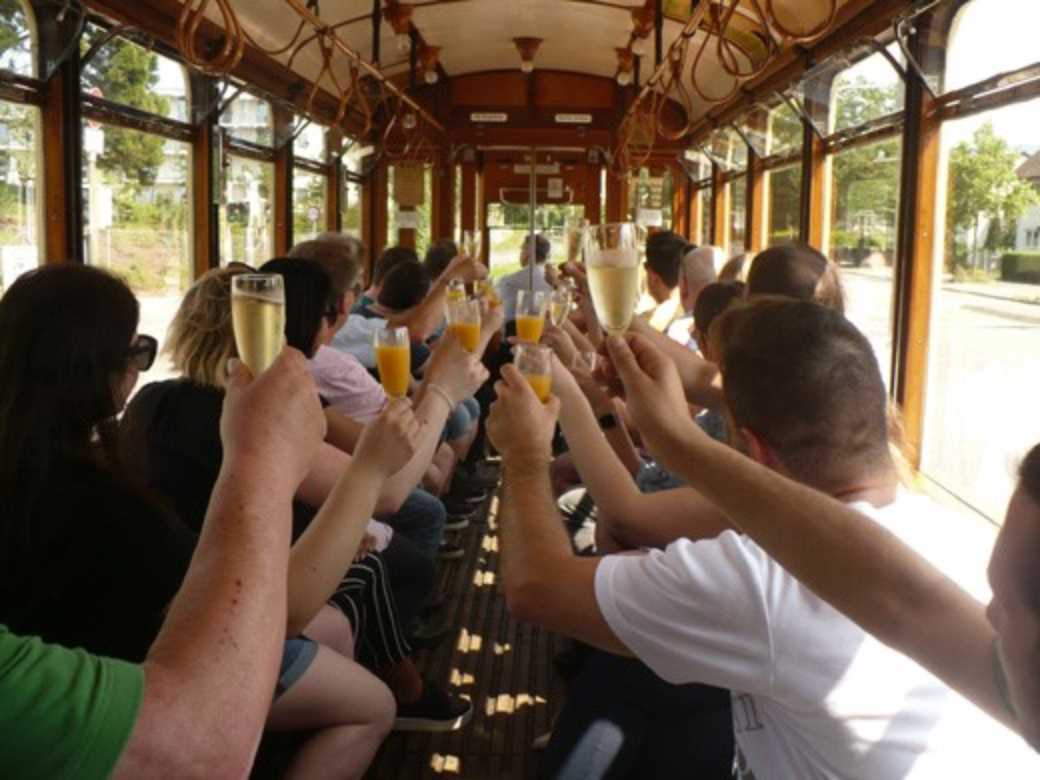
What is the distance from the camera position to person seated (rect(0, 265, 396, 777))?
133cm

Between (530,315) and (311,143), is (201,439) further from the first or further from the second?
(311,143)

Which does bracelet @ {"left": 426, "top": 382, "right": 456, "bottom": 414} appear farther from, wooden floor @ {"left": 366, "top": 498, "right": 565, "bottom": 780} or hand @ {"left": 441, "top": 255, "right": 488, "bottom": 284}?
hand @ {"left": 441, "top": 255, "right": 488, "bottom": 284}

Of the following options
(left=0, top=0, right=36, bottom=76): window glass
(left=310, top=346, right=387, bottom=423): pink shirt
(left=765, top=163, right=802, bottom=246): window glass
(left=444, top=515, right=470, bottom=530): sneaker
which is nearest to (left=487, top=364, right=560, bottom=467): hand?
(left=310, top=346, right=387, bottom=423): pink shirt

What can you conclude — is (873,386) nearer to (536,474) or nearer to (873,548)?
(536,474)

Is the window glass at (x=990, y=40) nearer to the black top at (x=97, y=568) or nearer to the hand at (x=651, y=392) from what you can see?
the hand at (x=651, y=392)

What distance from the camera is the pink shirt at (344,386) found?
310 centimetres

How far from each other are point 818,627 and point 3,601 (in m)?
0.98

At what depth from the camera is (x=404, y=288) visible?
4797 millimetres

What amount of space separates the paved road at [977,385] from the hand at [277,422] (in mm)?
2515

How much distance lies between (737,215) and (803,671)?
7.55 m

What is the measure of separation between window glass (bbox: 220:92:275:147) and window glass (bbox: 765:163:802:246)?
3.08 m

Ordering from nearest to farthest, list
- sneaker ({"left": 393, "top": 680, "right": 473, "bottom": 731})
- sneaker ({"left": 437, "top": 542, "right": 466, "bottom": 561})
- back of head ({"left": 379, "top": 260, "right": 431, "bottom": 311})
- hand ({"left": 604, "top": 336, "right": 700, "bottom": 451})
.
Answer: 1. hand ({"left": 604, "top": 336, "right": 700, "bottom": 451})
2. sneaker ({"left": 393, "top": 680, "right": 473, "bottom": 731})
3. sneaker ({"left": 437, "top": 542, "right": 466, "bottom": 561})
4. back of head ({"left": 379, "top": 260, "right": 431, "bottom": 311})

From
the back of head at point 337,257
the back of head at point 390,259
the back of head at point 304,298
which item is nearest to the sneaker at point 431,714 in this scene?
the back of head at point 304,298

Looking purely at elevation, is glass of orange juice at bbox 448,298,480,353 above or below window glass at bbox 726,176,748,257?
below
